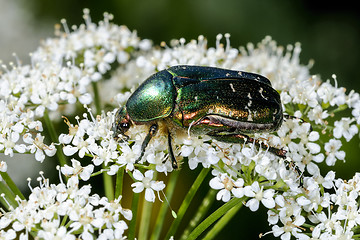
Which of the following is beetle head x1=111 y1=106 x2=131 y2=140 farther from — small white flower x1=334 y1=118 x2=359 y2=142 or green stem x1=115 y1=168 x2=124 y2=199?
small white flower x1=334 y1=118 x2=359 y2=142

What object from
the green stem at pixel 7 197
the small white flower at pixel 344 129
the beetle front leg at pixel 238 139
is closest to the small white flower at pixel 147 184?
the beetle front leg at pixel 238 139

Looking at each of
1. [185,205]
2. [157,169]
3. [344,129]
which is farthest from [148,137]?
[344,129]

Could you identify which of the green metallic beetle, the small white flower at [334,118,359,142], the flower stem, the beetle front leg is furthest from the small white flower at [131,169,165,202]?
the small white flower at [334,118,359,142]

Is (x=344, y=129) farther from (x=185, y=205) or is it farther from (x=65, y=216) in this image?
(x=65, y=216)

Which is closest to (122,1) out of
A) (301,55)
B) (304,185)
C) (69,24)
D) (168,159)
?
(69,24)

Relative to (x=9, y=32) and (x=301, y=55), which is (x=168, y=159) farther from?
(x=9, y=32)

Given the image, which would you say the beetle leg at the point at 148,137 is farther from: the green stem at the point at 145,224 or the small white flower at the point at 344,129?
the small white flower at the point at 344,129
